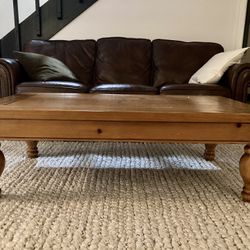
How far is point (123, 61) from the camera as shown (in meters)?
2.72

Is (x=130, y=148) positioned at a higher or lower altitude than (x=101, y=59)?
lower

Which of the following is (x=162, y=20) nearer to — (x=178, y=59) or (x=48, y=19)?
(x=178, y=59)

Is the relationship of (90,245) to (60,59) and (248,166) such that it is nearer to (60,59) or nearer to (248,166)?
(248,166)

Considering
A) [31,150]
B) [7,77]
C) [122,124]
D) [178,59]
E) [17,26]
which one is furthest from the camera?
[17,26]

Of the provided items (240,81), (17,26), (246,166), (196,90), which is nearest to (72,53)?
(17,26)

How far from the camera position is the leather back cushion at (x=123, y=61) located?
269 cm

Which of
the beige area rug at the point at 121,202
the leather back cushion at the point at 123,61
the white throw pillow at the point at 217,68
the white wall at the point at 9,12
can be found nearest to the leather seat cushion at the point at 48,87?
the beige area rug at the point at 121,202

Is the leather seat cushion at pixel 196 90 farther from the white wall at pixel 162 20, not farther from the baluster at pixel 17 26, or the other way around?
the baluster at pixel 17 26

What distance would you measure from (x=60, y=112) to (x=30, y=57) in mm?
1504

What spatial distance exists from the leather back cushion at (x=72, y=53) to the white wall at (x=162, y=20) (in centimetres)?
33

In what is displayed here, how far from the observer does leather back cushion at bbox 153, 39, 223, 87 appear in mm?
2666

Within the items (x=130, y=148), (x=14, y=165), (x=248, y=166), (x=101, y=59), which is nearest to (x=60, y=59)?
(x=101, y=59)

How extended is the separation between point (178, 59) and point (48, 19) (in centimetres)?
138

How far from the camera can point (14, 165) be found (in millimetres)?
1568
